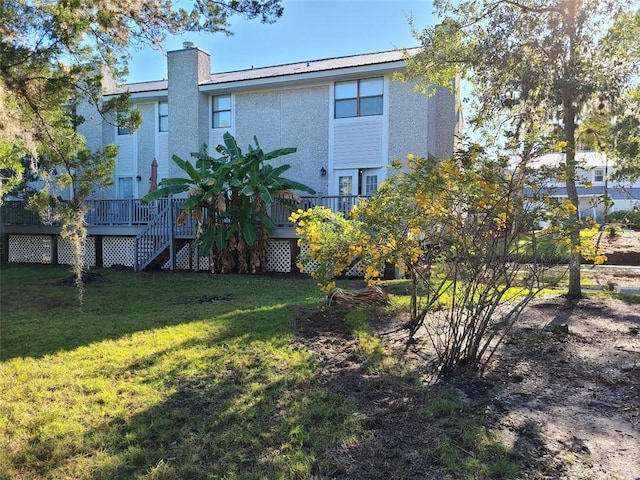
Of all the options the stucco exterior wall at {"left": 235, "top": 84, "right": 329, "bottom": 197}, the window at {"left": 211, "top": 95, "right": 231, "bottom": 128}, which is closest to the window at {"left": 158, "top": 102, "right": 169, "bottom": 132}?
the window at {"left": 211, "top": 95, "right": 231, "bottom": 128}

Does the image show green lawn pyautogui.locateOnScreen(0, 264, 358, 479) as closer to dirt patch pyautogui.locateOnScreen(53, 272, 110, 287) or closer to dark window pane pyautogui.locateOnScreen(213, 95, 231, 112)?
dirt patch pyautogui.locateOnScreen(53, 272, 110, 287)

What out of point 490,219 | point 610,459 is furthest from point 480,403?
point 490,219

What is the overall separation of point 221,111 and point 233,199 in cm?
558

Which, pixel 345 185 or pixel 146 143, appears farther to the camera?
pixel 146 143

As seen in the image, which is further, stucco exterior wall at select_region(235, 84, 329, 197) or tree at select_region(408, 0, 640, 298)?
stucco exterior wall at select_region(235, 84, 329, 197)

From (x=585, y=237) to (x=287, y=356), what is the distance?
4.00 metres

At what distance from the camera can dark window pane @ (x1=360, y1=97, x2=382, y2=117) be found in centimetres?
1455

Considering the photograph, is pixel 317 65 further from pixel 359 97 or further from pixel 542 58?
pixel 542 58

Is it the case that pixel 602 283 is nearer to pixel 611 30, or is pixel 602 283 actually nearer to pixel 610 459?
pixel 611 30

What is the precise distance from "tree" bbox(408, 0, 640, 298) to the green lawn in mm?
5129

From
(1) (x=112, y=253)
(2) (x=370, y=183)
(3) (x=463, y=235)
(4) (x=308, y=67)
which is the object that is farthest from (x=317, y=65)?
(3) (x=463, y=235)

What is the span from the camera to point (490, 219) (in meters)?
4.26

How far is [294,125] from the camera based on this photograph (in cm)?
1566

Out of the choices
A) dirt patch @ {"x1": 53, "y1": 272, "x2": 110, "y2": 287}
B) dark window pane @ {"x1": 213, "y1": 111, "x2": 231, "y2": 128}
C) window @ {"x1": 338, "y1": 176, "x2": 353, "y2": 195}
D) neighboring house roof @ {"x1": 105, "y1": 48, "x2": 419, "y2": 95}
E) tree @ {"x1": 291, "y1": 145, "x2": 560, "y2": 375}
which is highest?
neighboring house roof @ {"x1": 105, "y1": 48, "x2": 419, "y2": 95}
